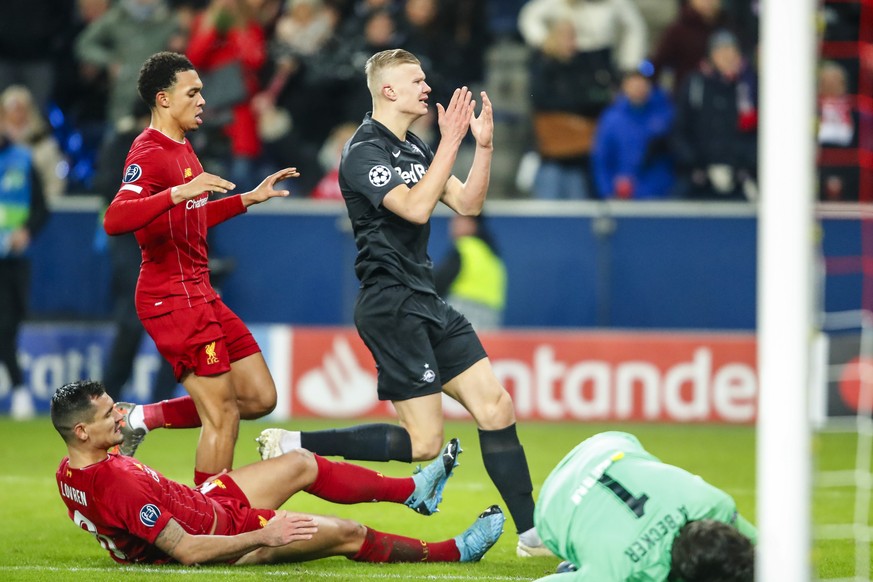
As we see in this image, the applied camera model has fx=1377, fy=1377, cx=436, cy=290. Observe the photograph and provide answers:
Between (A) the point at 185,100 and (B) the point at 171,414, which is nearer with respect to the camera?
(A) the point at 185,100

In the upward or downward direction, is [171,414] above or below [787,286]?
below

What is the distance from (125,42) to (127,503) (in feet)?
27.8

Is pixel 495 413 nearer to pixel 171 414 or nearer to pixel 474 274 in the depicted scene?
pixel 171 414

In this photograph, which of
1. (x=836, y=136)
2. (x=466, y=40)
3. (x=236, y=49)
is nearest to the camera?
(x=836, y=136)

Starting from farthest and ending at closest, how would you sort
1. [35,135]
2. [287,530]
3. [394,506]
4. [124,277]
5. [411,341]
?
1. [35,135]
2. [124,277]
3. [394,506]
4. [411,341]
5. [287,530]

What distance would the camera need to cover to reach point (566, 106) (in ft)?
41.9

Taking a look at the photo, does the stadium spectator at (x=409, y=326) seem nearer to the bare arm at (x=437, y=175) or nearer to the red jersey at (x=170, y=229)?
the bare arm at (x=437, y=175)

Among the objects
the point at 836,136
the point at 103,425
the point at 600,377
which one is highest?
A: the point at 836,136

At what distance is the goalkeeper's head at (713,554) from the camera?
13.9ft

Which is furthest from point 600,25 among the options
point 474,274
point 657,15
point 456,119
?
point 456,119

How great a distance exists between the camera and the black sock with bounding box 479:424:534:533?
20.1ft

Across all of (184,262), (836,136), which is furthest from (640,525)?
(836,136)

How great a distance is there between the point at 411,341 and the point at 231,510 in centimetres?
109

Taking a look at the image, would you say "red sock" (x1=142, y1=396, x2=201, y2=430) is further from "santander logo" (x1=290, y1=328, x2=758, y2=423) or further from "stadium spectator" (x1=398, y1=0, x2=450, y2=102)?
"stadium spectator" (x1=398, y1=0, x2=450, y2=102)
